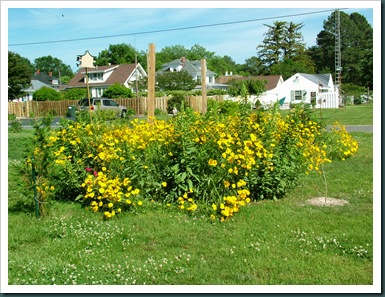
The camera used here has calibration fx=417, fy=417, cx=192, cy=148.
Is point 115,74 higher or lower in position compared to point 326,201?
higher

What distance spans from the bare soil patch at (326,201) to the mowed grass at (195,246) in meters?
0.11

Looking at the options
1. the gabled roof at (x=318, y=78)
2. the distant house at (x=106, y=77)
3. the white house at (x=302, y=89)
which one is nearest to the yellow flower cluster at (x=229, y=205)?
the white house at (x=302, y=89)

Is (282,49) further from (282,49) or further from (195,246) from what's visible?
(195,246)

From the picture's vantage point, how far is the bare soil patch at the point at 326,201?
4930 millimetres

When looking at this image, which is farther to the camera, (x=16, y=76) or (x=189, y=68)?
(x=189, y=68)

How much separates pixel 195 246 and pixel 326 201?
6.77 feet

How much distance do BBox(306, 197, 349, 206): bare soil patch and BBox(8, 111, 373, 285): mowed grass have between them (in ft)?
0.37

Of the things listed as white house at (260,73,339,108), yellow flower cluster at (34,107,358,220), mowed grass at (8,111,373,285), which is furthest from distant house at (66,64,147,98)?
mowed grass at (8,111,373,285)

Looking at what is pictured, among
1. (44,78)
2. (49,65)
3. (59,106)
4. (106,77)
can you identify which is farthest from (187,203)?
(49,65)

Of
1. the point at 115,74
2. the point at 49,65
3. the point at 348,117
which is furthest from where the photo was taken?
the point at 49,65

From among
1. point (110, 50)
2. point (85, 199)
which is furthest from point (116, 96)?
point (110, 50)

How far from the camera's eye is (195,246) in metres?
3.75

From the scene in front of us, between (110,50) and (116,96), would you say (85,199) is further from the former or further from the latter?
(110,50)

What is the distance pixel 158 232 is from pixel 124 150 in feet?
4.16
